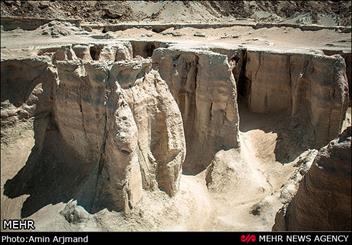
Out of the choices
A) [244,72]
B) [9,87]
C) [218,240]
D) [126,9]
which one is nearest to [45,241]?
[218,240]

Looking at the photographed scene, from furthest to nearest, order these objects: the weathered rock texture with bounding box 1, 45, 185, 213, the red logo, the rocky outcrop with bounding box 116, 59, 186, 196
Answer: the rocky outcrop with bounding box 116, 59, 186, 196 → the weathered rock texture with bounding box 1, 45, 185, 213 → the red logo

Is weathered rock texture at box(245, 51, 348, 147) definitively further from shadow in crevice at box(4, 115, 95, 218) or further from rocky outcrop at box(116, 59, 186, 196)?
shadow in crevice at box(4, 115, 95, 218)

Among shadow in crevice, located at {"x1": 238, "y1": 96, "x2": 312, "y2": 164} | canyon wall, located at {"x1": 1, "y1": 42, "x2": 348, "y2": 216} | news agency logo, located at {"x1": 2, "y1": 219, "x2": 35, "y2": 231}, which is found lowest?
news agency logo, located at {"x1": 2, "y1": 219, "x2": 35, "y2": 231}

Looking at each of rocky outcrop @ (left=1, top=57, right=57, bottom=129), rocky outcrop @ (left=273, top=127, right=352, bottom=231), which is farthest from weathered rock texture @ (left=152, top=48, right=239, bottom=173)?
rocky outcrop @ (left=273, top=127, right=352, bottom=231)

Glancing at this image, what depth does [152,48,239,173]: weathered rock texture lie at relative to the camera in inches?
474

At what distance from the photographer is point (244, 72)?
1593cm

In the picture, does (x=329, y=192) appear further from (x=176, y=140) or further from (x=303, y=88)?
(x=303, y=88)

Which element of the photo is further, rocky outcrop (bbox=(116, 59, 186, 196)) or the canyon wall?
rocky outcrop (bbox=(116, 59, 186, 196))

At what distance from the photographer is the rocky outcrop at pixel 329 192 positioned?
A: 20.2 ft

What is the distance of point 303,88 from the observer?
543 inches

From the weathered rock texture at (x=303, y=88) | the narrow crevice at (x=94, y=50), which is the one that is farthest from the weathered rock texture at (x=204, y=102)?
the narrow crevice at (x=94, y=50)

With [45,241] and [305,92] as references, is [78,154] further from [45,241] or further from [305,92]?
[305,92]

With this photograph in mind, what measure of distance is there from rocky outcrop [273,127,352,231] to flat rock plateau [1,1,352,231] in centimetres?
2

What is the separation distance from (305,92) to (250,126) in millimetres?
2150
